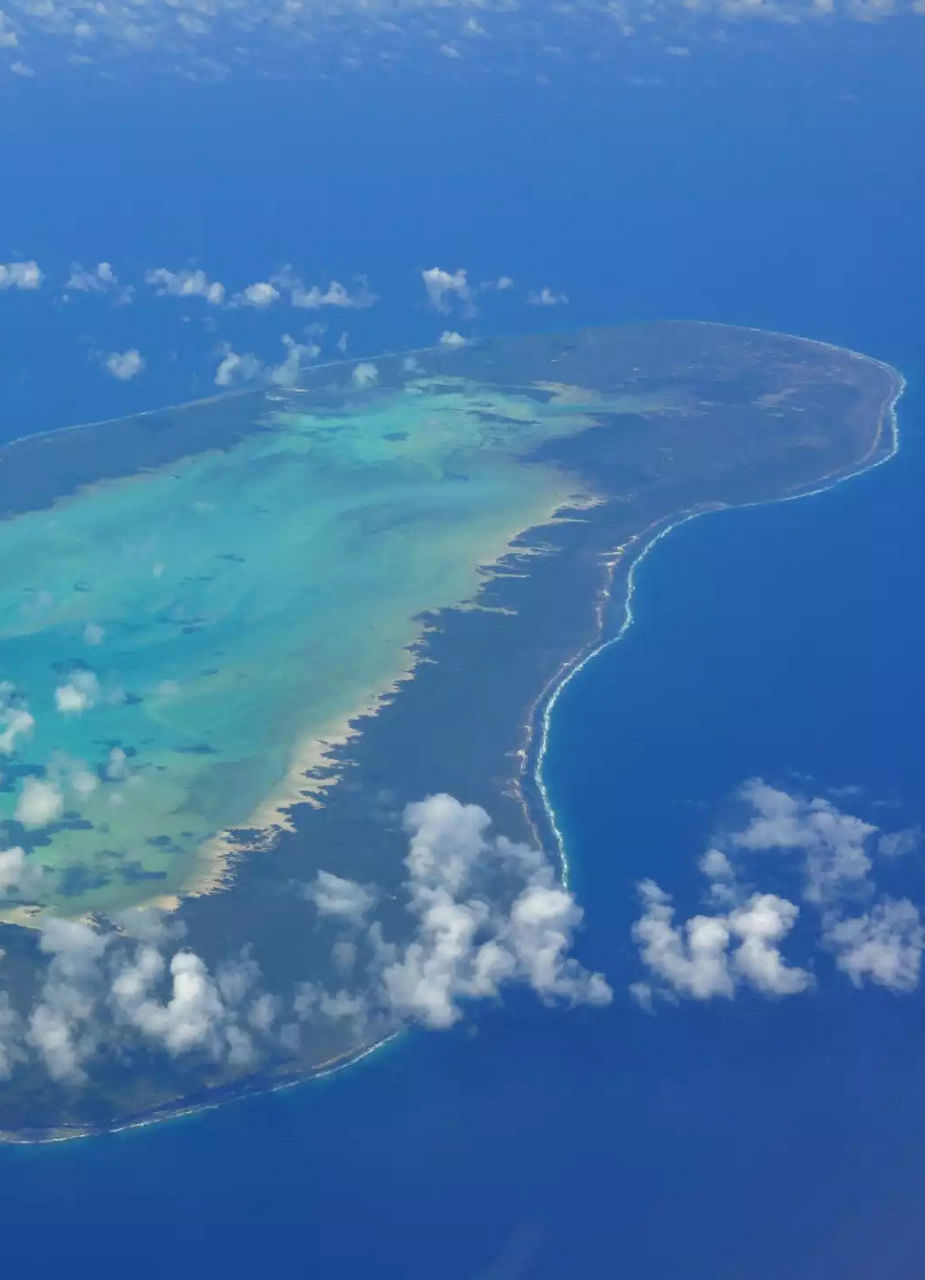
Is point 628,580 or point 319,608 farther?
point 628,580

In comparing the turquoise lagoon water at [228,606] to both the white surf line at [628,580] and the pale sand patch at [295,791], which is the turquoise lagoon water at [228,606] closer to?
the pale sand patch at [295,791]

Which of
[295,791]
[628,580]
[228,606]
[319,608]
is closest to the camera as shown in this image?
[295,791]

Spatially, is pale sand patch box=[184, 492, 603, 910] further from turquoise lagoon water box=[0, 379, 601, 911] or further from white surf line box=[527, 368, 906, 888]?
white surf line box=[527, 368, 906, 888]

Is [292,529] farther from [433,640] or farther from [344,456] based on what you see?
[433,640]

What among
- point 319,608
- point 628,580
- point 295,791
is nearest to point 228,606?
point 319,608

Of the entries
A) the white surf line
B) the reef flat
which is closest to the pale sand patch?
the reef flat

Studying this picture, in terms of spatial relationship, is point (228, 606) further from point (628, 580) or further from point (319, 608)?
point (628, 580)

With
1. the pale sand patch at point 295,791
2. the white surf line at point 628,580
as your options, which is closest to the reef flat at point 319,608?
the pale sand patch at point 295,791

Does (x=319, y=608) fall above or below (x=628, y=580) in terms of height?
below
